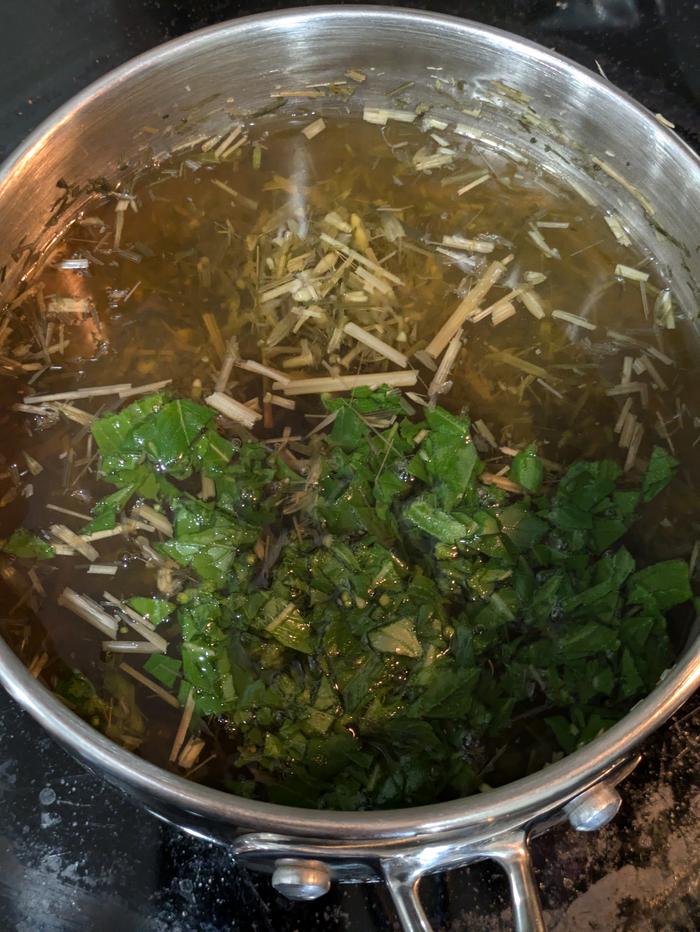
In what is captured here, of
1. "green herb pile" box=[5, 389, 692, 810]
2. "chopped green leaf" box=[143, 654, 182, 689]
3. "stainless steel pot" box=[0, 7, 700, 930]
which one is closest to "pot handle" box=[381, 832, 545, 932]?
"stainless steel pot" box=[0, 7, 700, 930]

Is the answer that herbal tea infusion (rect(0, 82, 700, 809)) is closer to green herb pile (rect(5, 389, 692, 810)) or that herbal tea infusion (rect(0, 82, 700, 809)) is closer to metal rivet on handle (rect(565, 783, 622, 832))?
green herb pile (rect(5, 389, 692, 810))

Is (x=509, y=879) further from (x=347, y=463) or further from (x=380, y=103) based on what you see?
(x=380, y=103)

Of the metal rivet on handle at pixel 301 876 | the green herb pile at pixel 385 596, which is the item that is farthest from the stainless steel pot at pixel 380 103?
the green herb pile at pixel 385 596

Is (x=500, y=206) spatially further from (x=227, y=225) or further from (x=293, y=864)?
(x=293, y=864)

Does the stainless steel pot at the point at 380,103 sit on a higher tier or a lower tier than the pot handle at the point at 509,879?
higher

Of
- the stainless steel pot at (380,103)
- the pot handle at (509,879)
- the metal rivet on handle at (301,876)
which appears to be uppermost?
the stainless steel pot at (380,103)

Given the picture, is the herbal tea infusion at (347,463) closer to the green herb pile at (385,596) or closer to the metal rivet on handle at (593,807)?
the green herb pile at (385,596)

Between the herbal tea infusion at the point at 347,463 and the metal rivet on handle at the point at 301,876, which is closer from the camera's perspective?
the metal rivet on handle at the point at 301,876
